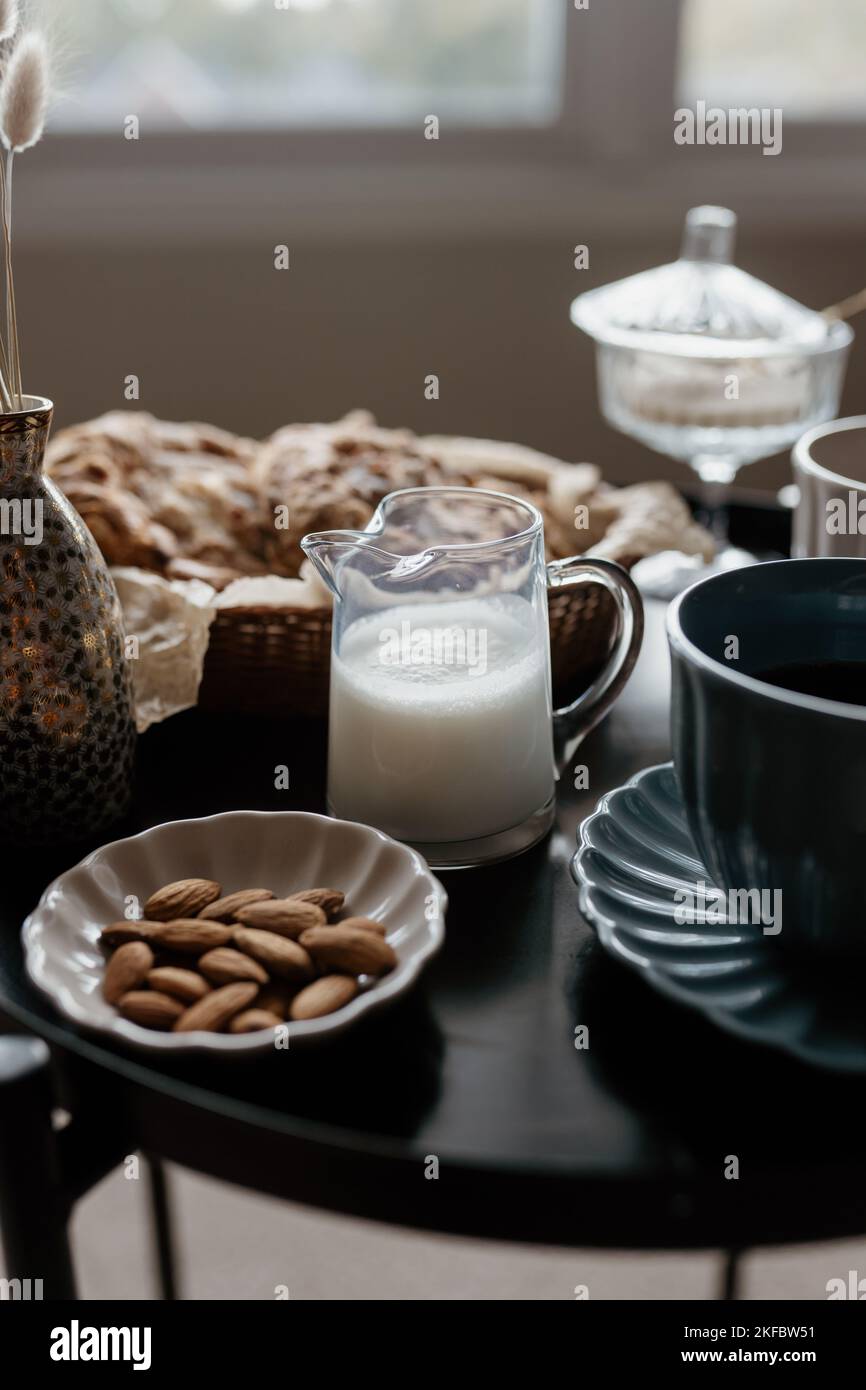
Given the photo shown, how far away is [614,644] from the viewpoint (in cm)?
65

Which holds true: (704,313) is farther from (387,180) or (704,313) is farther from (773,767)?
(387,180)

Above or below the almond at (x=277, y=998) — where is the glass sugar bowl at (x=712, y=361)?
above

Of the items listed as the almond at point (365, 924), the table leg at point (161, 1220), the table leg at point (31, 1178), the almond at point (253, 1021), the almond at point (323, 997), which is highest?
the almond at point (365, 924)

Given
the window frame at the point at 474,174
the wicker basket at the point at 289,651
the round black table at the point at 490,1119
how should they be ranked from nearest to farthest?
the round black table at the point at 490,1119 → the wicker basket at the point at 289,651 → the window frame at the point at 474,174

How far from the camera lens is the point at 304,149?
5.75 feet

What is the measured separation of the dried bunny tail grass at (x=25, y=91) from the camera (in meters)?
0.51

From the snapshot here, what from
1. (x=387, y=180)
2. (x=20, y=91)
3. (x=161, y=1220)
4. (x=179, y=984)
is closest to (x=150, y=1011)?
(x=179, y=984)

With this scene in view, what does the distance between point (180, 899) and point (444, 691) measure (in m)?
A: 0.14

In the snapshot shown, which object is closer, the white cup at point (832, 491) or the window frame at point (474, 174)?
the white cup at point (832, 491)

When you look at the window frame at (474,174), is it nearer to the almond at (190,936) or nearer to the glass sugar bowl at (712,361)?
the glass sugar bowl at (712,361)

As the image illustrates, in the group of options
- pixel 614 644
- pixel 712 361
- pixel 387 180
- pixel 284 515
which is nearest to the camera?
pixel 614 644

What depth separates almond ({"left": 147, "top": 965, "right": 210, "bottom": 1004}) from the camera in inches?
18.4

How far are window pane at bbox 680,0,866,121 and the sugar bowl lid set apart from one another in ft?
2.88

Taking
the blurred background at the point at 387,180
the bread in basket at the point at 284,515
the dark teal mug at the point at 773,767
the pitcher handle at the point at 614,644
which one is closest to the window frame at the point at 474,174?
the blurred background at the point at 387,180
